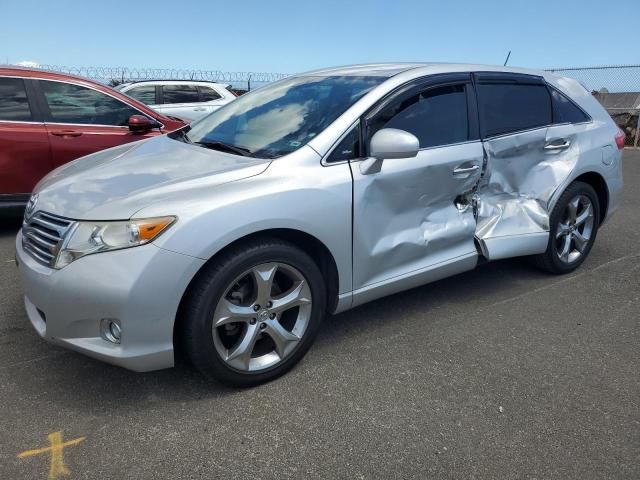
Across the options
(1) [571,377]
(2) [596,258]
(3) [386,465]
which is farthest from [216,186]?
(2) [596,258]

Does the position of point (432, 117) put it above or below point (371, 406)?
above

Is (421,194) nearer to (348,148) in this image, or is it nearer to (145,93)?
(348,148)

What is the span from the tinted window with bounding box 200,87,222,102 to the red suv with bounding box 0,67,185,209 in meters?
4.58

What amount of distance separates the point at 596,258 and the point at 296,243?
3252mm

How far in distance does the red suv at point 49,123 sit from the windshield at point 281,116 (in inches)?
76.2

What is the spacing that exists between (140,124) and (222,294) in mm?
3380

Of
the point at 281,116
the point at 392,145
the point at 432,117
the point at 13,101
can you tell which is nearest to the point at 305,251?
the point at 392,145

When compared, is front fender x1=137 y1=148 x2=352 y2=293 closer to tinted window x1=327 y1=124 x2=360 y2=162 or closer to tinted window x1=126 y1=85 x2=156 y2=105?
tinted window x1=327 y1=124 x2=360 y2=162

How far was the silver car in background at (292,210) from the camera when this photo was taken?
2.37 metres

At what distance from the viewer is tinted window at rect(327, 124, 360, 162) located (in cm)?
289

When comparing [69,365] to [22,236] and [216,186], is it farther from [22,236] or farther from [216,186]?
[216,186]

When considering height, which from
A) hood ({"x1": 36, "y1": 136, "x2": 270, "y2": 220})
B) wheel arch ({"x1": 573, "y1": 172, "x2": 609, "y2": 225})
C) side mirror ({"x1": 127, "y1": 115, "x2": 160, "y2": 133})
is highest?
side mirror ({"x1": 127, "y1": 115, "x2": 160, "y2": 133})

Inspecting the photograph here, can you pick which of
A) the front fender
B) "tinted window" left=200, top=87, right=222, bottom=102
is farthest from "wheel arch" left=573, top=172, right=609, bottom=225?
"tinted window" left=200, top=87, right=222, bottom=102

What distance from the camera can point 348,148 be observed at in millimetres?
2941
